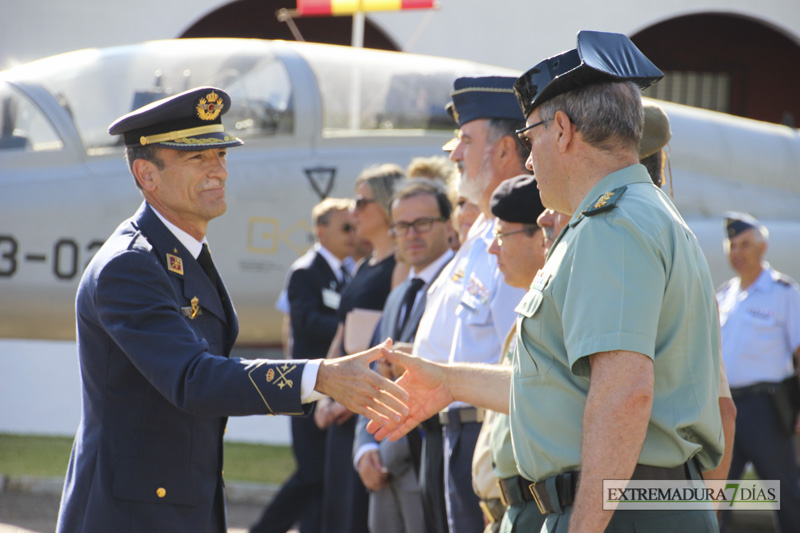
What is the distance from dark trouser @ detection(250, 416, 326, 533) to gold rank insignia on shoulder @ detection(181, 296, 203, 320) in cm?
283

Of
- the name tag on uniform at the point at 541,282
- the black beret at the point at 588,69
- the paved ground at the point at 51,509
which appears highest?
the black beret at the point at 588,69

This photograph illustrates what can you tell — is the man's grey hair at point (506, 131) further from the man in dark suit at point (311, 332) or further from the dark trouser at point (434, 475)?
the man in dark suit at point (311, 332)

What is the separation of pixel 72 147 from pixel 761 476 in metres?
4.98

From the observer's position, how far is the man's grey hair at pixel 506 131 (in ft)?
10.9

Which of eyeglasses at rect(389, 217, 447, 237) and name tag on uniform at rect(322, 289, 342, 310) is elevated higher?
eyeglasses at rect(389, 217, 447, 237)

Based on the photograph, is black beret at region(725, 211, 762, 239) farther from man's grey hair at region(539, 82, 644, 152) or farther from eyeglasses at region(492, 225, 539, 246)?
man's grey hair at region(539, 82, 644, 152)

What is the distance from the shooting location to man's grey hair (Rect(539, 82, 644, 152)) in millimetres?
1769

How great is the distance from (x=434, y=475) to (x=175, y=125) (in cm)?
158

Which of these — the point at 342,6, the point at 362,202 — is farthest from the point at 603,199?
the point at 342,6

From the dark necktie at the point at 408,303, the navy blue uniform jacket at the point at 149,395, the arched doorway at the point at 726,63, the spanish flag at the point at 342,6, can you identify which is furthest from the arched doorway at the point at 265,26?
the navy blue uniform jacket at the point at 149,395

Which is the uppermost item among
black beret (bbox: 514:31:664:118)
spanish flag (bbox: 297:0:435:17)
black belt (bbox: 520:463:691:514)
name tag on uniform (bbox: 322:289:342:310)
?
spanish flag (bbox: 297:0:435:17)

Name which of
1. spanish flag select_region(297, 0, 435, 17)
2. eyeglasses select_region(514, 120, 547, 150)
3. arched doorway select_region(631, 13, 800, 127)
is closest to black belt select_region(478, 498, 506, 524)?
eyeglasses select_region(514, 120, 547, 150)

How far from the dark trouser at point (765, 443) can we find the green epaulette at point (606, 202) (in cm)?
410

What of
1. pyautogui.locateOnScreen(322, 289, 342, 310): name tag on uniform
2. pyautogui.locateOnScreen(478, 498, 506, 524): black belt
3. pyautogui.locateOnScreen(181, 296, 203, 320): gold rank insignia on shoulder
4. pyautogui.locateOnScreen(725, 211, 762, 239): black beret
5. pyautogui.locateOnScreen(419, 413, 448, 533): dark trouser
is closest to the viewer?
pyautogui.locateOnScreen(181, 296, 203, 320): gold rank insignia on shoulder
